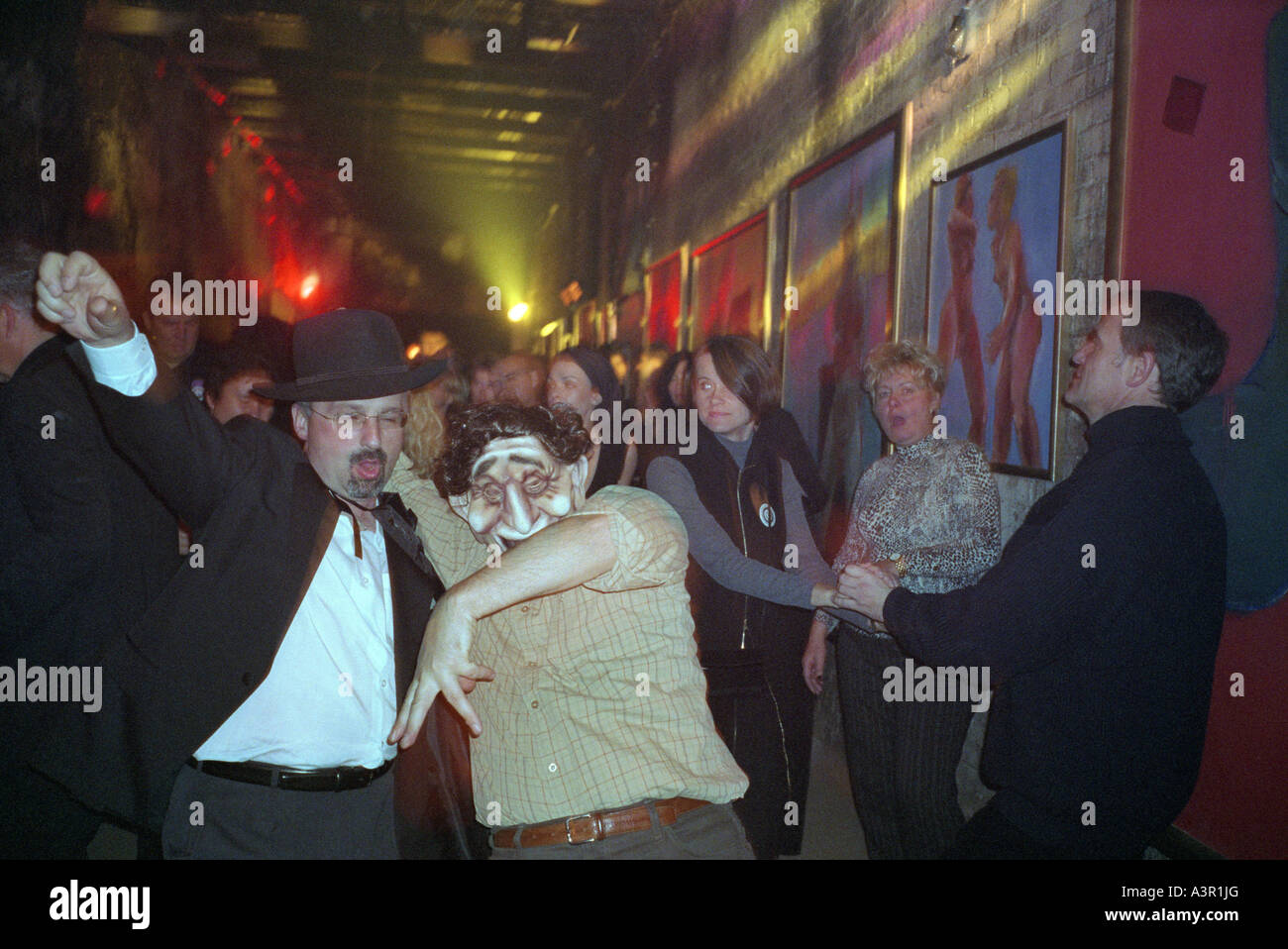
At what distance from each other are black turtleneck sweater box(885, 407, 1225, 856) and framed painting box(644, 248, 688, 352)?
24.0 feet

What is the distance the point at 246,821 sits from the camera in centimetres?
209

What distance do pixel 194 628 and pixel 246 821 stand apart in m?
0.45

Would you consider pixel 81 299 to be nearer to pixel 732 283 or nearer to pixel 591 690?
pixel 591 690

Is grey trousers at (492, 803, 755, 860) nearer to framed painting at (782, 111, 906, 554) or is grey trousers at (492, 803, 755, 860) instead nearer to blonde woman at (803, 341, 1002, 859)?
blonde woman at (803, 341, 1002, 859)

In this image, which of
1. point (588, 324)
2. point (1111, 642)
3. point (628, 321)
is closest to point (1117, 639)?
point (1111, 642)

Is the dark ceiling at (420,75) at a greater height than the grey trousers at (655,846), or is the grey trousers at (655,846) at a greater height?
the dark ceiling at (420,75)

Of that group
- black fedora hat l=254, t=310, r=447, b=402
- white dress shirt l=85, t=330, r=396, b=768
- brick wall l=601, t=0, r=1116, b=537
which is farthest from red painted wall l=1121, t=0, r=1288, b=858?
white dress shirt l=85, t=330, r=396, b=768

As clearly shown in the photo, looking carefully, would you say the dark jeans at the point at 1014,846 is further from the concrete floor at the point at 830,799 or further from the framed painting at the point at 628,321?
the framed painting at the point at 628,321

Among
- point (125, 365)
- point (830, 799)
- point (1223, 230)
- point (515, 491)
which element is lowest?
point (830, 799)

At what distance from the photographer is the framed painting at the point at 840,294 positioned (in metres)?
4.90

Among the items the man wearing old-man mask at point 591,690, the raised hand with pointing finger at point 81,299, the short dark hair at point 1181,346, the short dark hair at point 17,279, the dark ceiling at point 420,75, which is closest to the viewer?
the raised hand with pointing finger at point 81,299

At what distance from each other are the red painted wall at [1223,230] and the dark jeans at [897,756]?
760 millimetres

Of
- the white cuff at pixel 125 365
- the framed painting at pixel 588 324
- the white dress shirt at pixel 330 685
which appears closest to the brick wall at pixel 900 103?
the white dress shirt at pixel 330 685

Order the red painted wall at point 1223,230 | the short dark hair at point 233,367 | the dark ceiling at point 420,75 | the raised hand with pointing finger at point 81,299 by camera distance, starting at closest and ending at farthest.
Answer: the raised hand with pointing finger at point 81,299, the red painted wall at point 1223,230, the short dark hair at point 233,367, the dark ceiling at point 420,75
